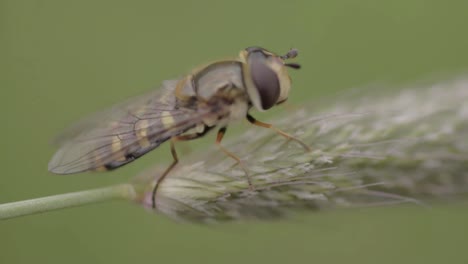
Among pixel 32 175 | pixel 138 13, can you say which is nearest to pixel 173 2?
pixel 138 13

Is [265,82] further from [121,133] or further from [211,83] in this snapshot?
[121,133]

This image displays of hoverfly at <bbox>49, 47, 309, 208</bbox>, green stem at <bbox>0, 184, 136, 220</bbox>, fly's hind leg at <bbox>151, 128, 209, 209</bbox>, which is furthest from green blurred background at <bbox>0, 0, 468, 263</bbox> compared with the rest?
green stem at <bbox>0, 184, 136, 220</bbox>

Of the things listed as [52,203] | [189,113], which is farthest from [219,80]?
[52,203]

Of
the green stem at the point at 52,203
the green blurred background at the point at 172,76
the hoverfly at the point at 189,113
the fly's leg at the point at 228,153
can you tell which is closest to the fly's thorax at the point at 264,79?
the hoverfly at the point at 189,113

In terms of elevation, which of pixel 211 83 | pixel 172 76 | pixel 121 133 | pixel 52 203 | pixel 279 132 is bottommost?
pixel 52 203

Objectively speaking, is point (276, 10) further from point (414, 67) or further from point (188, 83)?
point (188, 83)

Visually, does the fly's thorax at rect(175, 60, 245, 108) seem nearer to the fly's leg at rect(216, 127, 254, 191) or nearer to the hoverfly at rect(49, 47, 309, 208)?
the hoverfly at rect(49, 47, 309, 208)
